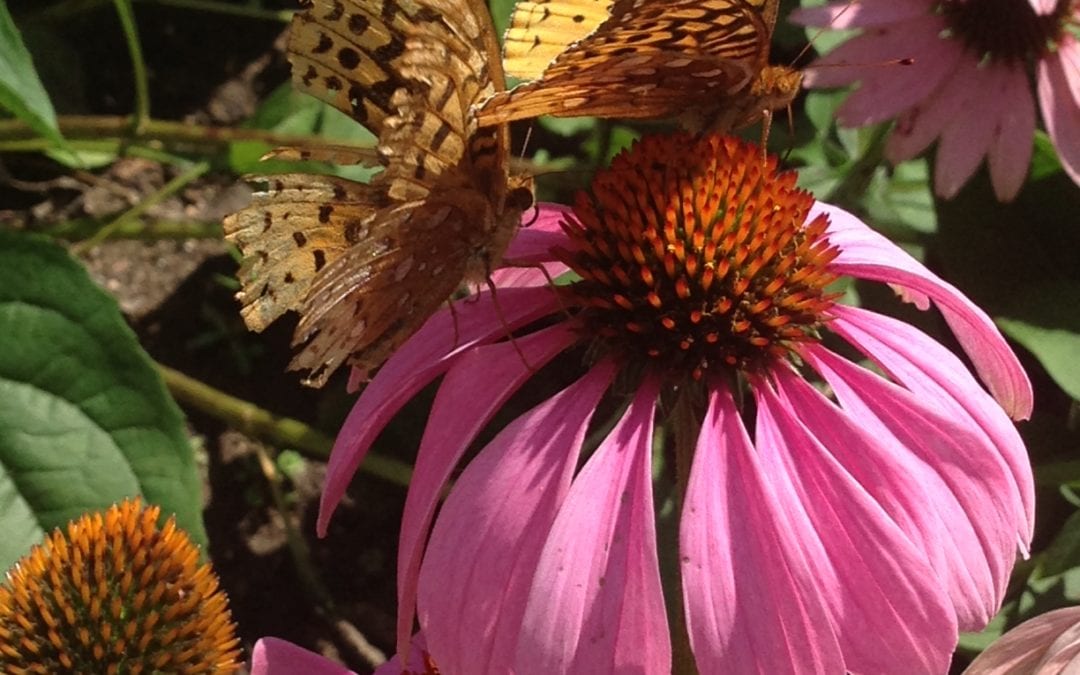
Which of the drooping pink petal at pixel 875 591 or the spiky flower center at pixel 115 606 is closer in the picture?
the drooping pink petal at pixel 875 591

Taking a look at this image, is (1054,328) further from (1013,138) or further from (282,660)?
(282,660)

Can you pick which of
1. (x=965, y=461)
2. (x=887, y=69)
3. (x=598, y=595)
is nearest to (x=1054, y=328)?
(x=887, y=69)

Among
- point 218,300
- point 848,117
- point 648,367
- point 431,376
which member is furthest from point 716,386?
point 218,300

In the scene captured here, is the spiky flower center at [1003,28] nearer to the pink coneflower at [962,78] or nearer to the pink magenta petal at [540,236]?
the pink coneflower at [962,78]

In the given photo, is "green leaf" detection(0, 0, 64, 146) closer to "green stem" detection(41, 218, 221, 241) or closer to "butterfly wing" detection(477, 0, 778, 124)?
"butterfly wing" detection(477, 0, 778, 124)

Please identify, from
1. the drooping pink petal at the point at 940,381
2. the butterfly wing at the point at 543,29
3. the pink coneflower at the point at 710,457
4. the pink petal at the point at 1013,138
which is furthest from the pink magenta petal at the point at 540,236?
the pink petal at the point at 1013,138

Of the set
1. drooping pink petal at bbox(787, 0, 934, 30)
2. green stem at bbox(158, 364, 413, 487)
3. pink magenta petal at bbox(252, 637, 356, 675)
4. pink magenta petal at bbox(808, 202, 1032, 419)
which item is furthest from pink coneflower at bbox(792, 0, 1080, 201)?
pink magenta petal at bbox(252, 637, 356, 675)

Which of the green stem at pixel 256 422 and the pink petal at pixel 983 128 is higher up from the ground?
the pink petal at pixel 983 128
